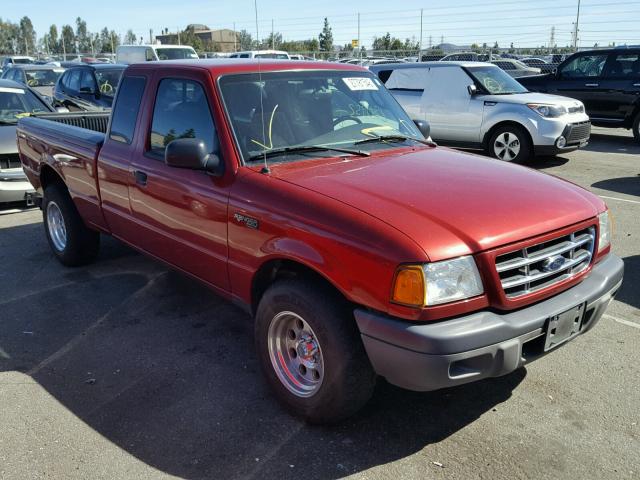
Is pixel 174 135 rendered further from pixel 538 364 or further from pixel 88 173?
pixel 538 364

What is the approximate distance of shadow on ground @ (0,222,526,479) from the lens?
3.01 metres

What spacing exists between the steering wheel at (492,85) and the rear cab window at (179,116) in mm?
8211

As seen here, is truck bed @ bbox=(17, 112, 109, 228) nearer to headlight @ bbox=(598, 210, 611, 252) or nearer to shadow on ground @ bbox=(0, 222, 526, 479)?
shadow on ground @ bbox=(0, 222, 526, 479)

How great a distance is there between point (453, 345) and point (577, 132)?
9.17m

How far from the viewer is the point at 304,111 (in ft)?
12.7

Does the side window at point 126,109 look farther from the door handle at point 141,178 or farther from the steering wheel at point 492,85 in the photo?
the steering wheel at point 492,85

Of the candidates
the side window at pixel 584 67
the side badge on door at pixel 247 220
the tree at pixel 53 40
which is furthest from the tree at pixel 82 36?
the side badge on door at pixel 247 220

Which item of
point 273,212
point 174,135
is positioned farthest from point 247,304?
point 174,135

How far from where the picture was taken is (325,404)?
305cm

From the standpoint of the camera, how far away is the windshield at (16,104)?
8.70m

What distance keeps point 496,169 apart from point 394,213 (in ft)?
3.72

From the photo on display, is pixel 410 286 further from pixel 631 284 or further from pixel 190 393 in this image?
pixel 631 284

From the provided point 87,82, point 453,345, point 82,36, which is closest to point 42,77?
point 87,82

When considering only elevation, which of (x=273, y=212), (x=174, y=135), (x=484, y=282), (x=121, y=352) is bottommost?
(x=121, y=352)
